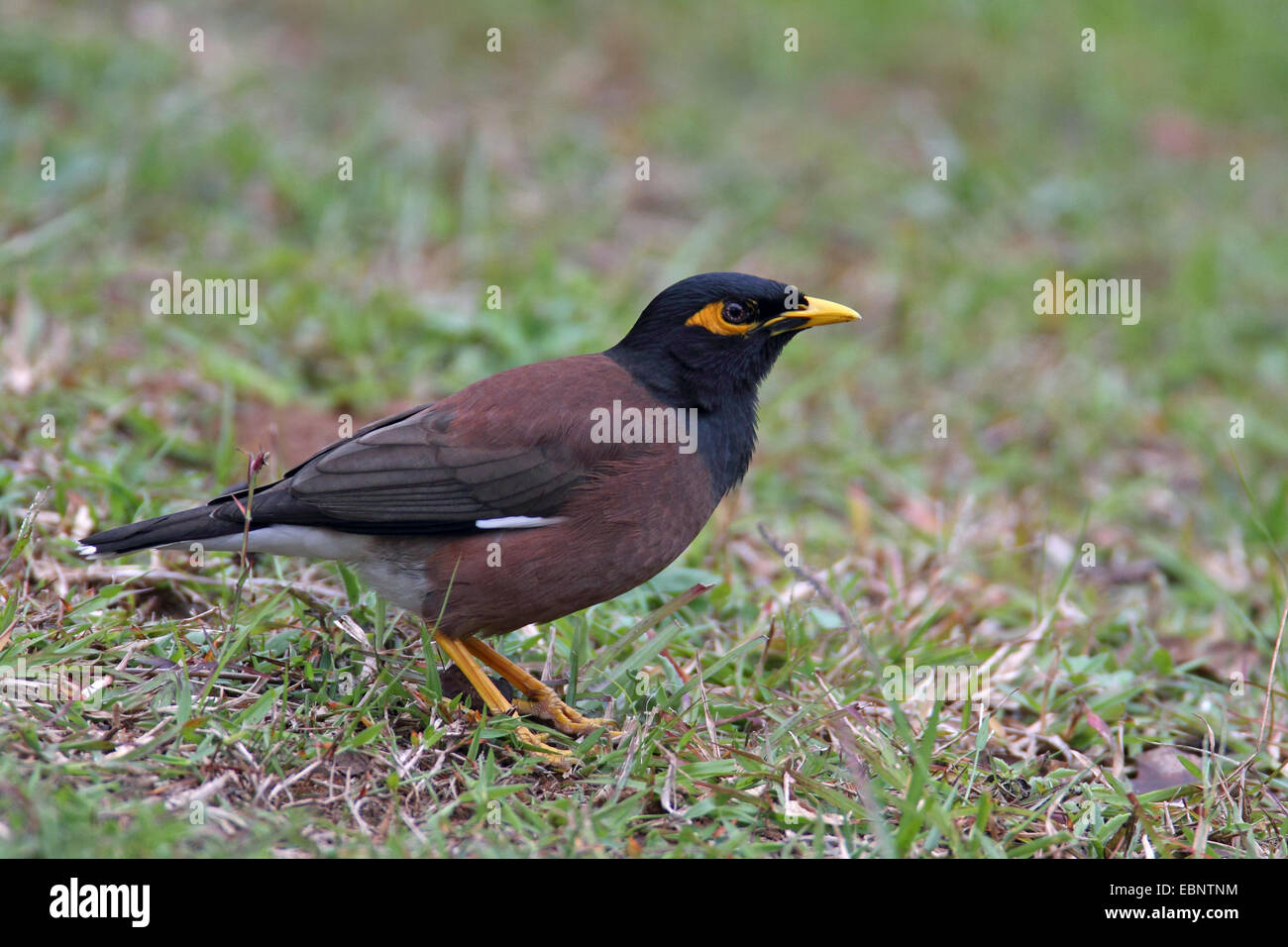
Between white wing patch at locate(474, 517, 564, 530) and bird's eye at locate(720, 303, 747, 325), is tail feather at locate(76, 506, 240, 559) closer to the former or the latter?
white wing patch at locate(474, 517, 564, 530)

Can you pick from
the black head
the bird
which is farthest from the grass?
the black head

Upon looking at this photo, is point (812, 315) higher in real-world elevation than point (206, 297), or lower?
lower

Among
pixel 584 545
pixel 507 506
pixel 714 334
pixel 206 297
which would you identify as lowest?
pixel 584 545

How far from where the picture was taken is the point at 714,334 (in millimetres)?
4516

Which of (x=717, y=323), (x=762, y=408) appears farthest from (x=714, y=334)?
(x=762, y=408)

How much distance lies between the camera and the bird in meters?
4.05

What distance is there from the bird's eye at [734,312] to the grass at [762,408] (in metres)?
1.05

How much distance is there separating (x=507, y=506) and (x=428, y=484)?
0.28 metres

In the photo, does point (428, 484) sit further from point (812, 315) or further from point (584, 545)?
point (812, 315)

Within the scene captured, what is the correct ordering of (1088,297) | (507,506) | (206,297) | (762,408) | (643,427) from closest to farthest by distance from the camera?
(507,506), (643,427), (206,297), (762,408), (1088,297)

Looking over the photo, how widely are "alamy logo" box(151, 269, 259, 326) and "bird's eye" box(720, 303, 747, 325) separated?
3182mm

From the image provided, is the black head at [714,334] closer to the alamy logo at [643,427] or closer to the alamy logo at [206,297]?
the alamy logo at [643,427]
